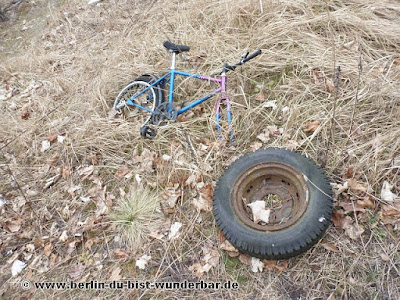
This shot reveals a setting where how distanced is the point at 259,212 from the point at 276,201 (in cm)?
23

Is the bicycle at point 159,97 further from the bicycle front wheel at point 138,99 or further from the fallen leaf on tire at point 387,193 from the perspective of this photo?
the fallen leaf on tire at point 387,193

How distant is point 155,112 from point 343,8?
2.69 m

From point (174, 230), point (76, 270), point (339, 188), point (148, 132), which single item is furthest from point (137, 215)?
point (339, 188)

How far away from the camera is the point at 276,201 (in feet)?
9.25

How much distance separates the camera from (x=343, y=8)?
3953 millimetres

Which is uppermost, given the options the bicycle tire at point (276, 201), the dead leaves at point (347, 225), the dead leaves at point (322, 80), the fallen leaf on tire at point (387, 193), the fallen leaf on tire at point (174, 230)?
the dead leaves at point (322, 80)

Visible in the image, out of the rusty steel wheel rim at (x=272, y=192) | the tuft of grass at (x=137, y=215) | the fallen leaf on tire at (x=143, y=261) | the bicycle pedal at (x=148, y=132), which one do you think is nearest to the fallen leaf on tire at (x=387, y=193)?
the rusty steel wheel rim at (x=272, y=192)

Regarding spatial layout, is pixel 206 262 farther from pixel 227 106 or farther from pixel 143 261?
pixel 227 106

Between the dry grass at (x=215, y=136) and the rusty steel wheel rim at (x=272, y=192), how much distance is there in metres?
0.35

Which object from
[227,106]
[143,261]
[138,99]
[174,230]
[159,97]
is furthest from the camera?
[138,99]

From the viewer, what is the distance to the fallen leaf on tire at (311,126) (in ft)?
A: 10.2

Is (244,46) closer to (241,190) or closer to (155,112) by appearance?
(155,112)

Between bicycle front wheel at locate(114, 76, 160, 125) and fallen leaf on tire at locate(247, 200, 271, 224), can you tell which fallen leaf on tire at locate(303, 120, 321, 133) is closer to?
fallen leaf on tire at locate(247, 200, 271, 224)

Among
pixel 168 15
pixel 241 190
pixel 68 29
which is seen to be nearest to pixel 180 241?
pixel 241 190
